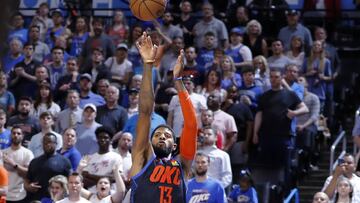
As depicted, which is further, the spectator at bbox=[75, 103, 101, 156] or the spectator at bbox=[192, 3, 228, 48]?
the spectator at bbox=[192, 3, 228, 48]

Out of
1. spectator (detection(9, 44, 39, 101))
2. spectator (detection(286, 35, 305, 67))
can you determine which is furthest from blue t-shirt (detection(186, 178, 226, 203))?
spectator (detection(9, 44, 39, 101))

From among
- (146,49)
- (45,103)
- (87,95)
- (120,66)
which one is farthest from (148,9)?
(120,66)

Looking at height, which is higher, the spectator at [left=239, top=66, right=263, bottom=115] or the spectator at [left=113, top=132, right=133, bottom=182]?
the spectator at [left=239, top=66, right=263, bottom=115]

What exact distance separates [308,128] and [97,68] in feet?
12.9

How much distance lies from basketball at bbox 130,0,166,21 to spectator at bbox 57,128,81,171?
15.7 ft

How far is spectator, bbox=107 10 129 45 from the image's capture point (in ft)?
57.1

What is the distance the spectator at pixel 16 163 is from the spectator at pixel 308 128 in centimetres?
425

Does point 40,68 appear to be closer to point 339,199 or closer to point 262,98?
point 262,98

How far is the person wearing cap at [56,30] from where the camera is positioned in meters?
17.9

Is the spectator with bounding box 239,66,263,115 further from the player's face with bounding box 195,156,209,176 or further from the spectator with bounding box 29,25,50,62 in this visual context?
the spectator with bounding box 29,25,50,62

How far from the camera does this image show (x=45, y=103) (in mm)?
14672

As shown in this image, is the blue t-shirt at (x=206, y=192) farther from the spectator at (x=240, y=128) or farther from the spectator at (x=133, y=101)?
the spectator at (x=133, y=101)

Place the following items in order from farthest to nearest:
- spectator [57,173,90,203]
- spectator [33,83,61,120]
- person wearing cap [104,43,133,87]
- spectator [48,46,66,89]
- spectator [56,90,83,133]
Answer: spectator [48,46,66,89] → person wearing cap [104,43,133,87] → spectator [33,83,61,120] → spectator [56,90,83,133] → spectator [57,173,90,203]

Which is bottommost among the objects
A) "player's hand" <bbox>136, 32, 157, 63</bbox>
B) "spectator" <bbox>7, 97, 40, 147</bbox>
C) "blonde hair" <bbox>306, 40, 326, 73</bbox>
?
"spectator" <bbox>7, 97, 40, 147</bbox>
